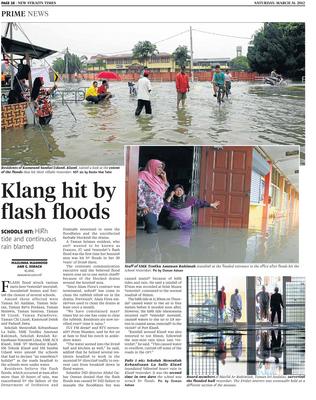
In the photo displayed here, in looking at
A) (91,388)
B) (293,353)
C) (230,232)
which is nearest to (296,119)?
(230,232)

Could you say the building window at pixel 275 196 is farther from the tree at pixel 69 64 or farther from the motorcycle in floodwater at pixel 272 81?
the tree at pixel 69 64

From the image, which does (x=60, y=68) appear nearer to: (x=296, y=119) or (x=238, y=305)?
(x=296, y=119)

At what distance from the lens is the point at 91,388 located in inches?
147

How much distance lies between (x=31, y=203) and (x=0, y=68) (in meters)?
1.19

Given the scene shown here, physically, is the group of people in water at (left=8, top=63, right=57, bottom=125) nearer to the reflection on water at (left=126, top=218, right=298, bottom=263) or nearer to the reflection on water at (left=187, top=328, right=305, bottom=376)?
the reflection on water at (left=126, top=218, right=298, bottom=263)

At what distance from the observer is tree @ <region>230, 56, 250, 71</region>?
4.74 meters

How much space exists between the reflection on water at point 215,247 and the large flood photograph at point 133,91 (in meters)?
0.62

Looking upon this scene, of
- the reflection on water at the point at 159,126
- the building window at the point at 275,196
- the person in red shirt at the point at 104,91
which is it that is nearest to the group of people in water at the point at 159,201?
the reflection on water at the point at 159,126

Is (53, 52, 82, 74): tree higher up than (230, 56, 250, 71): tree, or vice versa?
(230, 56, 250, 71): tree

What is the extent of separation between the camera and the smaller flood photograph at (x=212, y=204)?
3.83 meters

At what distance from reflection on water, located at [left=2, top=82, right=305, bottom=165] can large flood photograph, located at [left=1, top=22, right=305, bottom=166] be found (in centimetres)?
1

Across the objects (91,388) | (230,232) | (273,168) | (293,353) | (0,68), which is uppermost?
(0,68)

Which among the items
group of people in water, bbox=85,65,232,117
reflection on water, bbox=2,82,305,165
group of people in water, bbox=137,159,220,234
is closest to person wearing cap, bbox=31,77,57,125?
reflection on water, bbox=2,82,305,165

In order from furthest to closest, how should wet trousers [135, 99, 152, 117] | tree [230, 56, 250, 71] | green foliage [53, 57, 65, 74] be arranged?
wet trousers [135, 99, 152, 117], tree [230, 56, 250, 71], green foliage [53, 57, 65, 74]
